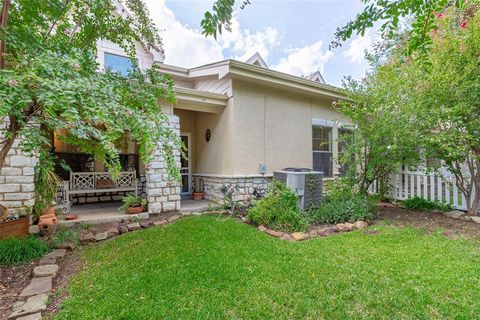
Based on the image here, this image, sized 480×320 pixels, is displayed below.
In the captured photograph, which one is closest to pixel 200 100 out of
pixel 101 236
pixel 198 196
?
pixel 198 196

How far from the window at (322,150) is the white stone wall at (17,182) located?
7.32m

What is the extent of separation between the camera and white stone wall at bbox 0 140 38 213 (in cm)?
455

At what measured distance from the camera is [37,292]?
266 cm

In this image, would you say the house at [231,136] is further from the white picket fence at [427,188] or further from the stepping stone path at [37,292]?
the stepping stone path at [37,292]

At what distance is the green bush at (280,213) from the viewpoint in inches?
195

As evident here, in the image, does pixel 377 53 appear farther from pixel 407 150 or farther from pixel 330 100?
pixel 407 150

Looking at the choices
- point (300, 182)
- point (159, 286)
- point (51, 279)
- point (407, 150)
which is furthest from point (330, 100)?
point (51, 279)

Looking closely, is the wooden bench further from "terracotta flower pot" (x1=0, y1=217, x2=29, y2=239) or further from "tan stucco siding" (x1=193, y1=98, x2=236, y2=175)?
"tan stucco siding" (x1=193, y1=98, x2=236, y2=175)

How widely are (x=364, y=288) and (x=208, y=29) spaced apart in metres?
2.94

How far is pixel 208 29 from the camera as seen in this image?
1731mm

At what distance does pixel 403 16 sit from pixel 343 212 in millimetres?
4455

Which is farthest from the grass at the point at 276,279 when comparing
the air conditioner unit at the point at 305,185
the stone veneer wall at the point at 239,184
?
the stone veneer wall at the point at 239,184

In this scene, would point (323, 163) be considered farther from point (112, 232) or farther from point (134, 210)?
point (112, 232)

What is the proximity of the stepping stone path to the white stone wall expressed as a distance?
1774mm
